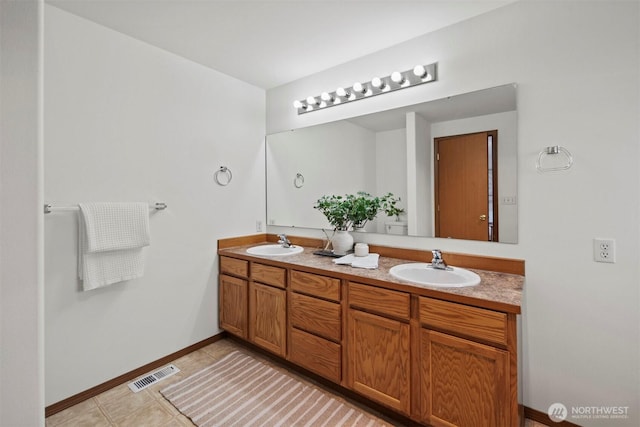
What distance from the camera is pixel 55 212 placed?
5.80 ft

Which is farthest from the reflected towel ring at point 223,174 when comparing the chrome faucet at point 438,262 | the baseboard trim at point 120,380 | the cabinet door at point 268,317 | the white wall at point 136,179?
the chrome faucet at point 438,262

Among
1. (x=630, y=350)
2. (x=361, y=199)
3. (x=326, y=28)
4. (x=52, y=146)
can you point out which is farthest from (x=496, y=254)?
(x=52, y=146)

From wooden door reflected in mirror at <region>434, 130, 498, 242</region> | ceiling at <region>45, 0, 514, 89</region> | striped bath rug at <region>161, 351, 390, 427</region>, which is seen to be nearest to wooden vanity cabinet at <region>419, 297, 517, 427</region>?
striped bath rug at <region>161, 351, 390, 427</region>

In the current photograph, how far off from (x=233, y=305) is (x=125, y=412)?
3.15ft

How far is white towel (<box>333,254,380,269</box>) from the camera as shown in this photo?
1938 millimetres

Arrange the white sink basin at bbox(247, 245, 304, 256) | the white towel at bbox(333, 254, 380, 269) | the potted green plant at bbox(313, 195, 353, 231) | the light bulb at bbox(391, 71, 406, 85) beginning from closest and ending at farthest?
the white towel at bbox(333, 254, 380, 269), the light bulb at bbox(391, 71, 406, 85), the potted green plant at bbox(313, 195, 353, 231), the white sink basin at bbox(247, 245, 304, 256)

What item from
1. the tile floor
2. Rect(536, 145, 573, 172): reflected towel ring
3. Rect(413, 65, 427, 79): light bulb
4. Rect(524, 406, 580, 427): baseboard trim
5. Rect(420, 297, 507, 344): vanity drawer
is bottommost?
the tile floor

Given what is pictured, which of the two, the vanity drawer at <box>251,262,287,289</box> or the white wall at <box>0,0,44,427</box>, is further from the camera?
the vanity drawer at <box>251,262,287,289</box>

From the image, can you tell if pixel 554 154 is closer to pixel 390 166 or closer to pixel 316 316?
pixel 390 166

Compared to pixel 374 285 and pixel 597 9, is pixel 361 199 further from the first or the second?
pixel 597 9

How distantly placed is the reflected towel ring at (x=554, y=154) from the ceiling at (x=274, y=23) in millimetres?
899

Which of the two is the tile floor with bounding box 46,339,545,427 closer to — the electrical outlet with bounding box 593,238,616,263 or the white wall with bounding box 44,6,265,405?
the white wall with bounding box 44,6,265,405

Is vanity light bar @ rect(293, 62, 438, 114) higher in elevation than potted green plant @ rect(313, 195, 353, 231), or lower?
higher

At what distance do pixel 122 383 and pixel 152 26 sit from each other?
2.42 m
